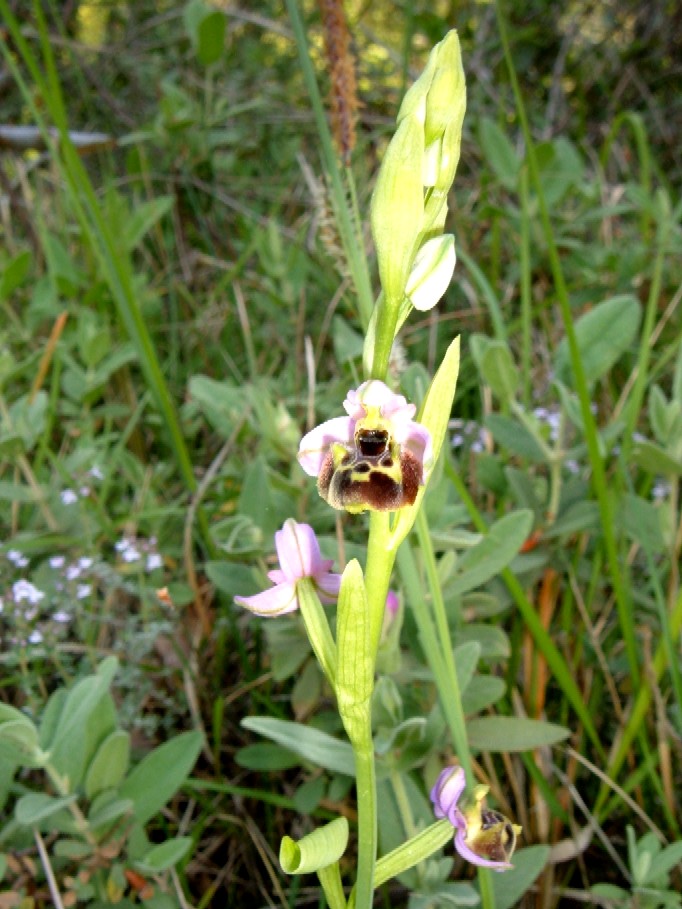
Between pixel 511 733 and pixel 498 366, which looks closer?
pixel 511 733

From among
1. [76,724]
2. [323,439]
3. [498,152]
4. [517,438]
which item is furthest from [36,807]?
[498,152]

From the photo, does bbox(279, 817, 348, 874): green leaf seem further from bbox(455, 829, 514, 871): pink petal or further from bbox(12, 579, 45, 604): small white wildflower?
bbox(12, 579, 45, 604): small white wildflower

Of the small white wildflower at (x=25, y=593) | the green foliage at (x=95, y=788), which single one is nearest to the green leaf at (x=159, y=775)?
the green foliage at (x=95, y=788)

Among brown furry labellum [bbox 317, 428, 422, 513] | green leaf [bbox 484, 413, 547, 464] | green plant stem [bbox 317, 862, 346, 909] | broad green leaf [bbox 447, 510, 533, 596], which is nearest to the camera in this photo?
brown furry labellum [bbox 317, 428, 422, 513]

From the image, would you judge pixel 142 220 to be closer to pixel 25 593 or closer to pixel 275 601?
pixel 25 593

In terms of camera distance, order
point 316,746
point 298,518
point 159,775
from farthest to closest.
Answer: point 298,518
point 159,775
point 316,746

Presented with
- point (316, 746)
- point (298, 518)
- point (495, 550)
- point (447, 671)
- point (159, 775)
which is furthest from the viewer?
point (298, 518)

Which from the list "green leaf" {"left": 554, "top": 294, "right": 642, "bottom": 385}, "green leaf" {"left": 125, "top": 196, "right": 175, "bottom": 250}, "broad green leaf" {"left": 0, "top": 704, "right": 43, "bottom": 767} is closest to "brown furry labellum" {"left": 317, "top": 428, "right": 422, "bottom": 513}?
"broad green leaf" {"left": 0, "top": 704, "right": 43, "bottom": 767}
